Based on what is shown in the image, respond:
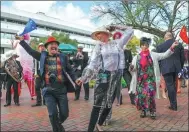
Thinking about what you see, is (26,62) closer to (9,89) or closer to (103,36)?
(9,89)

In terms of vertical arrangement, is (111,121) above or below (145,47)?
below

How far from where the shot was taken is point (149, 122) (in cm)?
664

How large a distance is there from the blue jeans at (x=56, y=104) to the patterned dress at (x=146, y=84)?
2234 millimetres

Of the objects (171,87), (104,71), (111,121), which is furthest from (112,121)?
(171,87)

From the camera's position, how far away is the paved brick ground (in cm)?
627

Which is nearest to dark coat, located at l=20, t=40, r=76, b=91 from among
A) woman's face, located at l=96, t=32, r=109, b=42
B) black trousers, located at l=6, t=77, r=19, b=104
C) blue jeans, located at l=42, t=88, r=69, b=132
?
blue jeans, located at l=42, t=88, r=69, b=132

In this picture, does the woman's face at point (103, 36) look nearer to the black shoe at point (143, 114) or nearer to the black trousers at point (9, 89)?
the black shoe at point (143, 114)

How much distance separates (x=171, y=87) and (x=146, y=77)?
1.33 m

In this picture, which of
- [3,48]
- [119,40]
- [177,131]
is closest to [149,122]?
[177,131]

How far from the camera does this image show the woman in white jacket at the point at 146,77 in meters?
6.99

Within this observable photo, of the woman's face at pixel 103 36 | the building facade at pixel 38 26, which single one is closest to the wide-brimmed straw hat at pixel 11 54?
the woman's face at pixel 103 36

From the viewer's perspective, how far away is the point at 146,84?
7109 millimetres

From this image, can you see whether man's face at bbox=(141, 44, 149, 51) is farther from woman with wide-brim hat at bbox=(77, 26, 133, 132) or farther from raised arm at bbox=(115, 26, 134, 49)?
woman with wide-brim hat at bbox=(77, 26, 133, 132)

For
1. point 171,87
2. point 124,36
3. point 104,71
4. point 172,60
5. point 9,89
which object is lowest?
point 9,89
